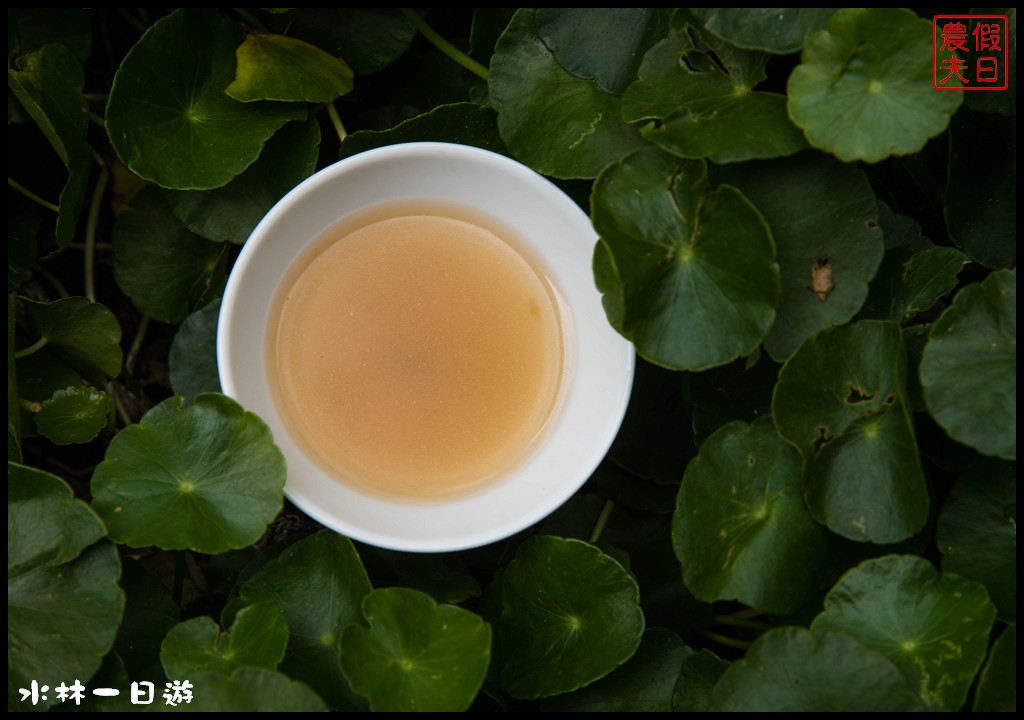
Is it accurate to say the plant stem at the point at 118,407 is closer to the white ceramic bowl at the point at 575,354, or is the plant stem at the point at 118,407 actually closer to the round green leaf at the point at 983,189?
the white ceramic bowl at the point at 575,354

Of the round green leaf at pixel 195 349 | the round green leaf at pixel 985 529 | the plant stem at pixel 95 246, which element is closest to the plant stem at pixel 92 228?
the plant stem at pixel 95 246

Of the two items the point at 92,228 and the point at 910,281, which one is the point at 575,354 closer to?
the point at 910,281

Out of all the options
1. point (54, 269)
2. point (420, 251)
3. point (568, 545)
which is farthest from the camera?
point (54, 269)

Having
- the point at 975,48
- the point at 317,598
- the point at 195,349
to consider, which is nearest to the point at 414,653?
the point at 317,598

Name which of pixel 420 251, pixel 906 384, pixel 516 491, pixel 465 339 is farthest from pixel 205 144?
pixel 906 384

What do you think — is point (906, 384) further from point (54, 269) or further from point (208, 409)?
point (54, 269)

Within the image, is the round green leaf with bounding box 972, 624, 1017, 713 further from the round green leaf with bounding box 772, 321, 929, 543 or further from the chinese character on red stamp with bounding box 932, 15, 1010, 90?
the chinese character on red stamp with bounding box 932, 15, 1010, 90
